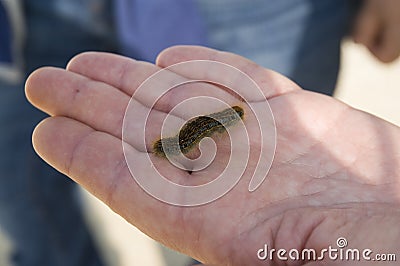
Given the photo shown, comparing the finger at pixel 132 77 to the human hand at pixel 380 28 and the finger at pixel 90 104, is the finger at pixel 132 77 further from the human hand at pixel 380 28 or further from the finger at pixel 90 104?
the human hand at pixel 380 28

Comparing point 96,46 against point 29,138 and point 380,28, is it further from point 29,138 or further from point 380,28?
point 380,28

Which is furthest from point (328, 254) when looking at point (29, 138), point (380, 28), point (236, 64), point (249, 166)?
point (29, 138)

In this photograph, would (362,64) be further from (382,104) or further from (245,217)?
(245,217)

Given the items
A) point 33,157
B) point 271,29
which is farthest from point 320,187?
point 33,157

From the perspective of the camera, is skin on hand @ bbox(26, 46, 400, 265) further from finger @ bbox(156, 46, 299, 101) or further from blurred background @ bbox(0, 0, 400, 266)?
blurred background @ bbox(0, 0, 400, 266)

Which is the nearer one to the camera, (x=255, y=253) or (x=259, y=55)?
(x=255, y=253)

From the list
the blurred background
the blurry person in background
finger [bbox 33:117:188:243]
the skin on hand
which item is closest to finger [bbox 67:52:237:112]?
the skin on hand
